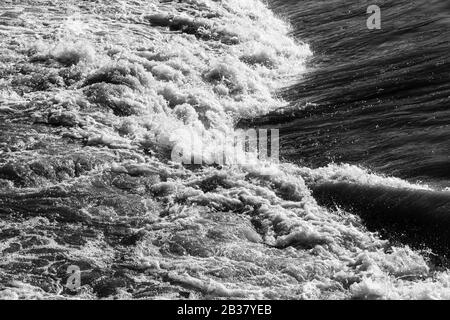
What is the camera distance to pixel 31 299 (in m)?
8.86

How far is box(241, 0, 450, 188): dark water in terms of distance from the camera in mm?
12531

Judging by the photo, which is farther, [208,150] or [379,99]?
[379,99]

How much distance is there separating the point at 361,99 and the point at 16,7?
8581mm

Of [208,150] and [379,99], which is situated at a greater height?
[379,99]

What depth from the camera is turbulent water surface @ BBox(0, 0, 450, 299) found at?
957cm

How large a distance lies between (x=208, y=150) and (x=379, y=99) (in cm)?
360

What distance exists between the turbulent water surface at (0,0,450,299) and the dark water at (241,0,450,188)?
0.04 metres

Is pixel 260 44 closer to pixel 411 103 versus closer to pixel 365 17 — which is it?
pixel 365 17

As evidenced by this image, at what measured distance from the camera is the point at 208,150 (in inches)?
500

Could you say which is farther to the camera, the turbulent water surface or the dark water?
the dark water

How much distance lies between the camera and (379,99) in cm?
1423

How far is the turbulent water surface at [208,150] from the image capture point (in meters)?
9.57

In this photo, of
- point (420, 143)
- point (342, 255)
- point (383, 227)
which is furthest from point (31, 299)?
point (420, 143)

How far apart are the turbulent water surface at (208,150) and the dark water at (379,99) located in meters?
0.04
